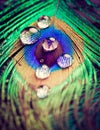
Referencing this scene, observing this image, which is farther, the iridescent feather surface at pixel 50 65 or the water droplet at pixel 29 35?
the water droplet at pixel 29 35

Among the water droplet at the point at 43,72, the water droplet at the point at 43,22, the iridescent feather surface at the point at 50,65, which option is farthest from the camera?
the water droplet at the point at 43,22

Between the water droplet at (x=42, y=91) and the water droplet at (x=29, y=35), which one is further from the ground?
the water droplet at (x=29, y=35)

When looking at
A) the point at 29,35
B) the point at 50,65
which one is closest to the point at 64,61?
the point at 50,65

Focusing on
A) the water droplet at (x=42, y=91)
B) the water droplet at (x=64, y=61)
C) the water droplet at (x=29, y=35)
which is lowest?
the water droplet at (x=42, y=91)

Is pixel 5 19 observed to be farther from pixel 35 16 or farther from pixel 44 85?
pixel 44 85

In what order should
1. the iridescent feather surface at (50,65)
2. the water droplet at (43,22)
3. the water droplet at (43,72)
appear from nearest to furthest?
the iridescent feather surface at (50,65), the water droplet at (43,72), the water droplet at (43,22)

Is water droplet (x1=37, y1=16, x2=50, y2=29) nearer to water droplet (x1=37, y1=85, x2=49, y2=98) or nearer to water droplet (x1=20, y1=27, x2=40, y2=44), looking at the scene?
water droplet (x1=20, y1=27, x2=40, y2=44)

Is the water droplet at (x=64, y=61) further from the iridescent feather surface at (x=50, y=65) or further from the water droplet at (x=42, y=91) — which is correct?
the water droplet at (x=42, y=91)

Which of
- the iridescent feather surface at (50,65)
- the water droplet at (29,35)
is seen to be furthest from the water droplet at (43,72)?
the water droplet at (29,35)

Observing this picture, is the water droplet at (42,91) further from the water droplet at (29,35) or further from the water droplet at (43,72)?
the water droplet at (29,35)
